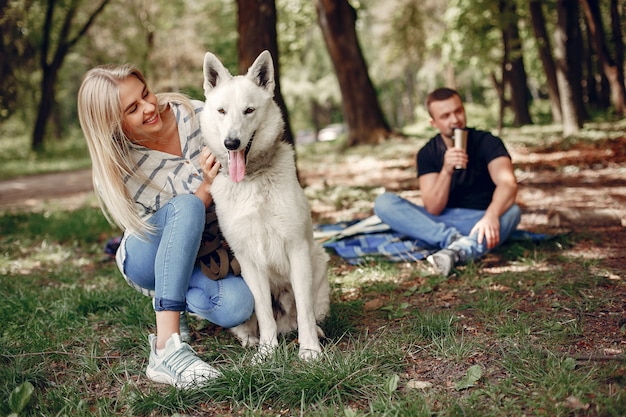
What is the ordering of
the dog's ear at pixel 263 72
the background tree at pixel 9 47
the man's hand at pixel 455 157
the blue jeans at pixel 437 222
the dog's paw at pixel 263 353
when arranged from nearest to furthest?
the dog's paw at pixel 263 353
the dog's ear at pixel 263 72
the man's hand at pixel 455 157
the blue jeans at pixel 437 222
the background tree at pixel 9 47

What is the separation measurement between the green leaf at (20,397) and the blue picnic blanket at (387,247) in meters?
2.60

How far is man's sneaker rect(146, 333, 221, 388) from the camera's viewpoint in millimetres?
2471

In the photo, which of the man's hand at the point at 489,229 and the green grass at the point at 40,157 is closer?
the man's hand at the point at 489,229

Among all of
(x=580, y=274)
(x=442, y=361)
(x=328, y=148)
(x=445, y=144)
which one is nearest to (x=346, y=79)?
(x=328, y=148)

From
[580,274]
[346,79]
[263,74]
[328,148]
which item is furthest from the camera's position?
[328,148]

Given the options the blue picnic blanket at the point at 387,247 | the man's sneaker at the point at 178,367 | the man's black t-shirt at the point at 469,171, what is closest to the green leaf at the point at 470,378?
the man's sneaker at the point at 178,367

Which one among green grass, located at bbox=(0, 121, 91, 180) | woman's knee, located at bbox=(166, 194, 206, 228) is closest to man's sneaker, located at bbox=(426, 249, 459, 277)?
woman's knee, located at bbox=(166, 194, 206, 228)

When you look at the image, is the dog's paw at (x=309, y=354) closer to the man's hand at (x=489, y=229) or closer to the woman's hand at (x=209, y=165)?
the woman's hand at (x=209, y=165)

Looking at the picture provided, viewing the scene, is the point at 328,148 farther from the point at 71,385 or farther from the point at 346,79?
the point at 71,385

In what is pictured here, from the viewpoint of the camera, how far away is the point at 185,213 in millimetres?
2709

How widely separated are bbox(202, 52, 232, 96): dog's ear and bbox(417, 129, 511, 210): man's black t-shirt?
2084mm

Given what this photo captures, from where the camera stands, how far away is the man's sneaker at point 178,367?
8.11 feet

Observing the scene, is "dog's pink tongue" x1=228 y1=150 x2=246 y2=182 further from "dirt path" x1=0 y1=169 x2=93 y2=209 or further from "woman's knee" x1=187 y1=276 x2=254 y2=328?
"dirt path" x1=0 y1=169 x2=93 y2=209

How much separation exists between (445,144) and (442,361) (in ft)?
7.21
